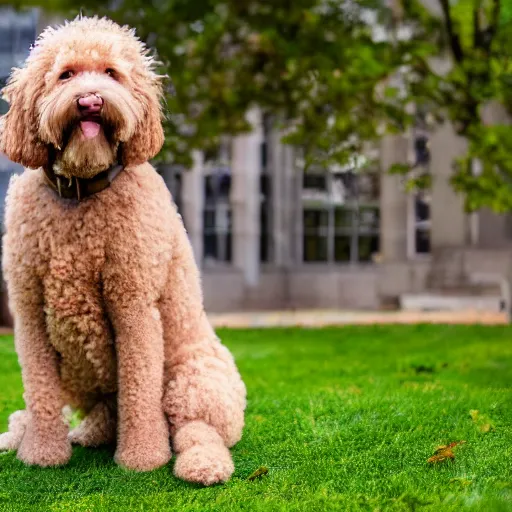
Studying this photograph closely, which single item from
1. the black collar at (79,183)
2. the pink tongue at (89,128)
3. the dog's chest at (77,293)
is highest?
the pink tongue at (89,128)

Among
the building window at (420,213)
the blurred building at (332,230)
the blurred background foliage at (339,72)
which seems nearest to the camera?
the blurred background foliage at (339,72)

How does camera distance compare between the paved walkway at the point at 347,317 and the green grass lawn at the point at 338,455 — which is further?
the paved walkway at the point at 347,317

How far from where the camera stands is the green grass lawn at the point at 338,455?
8.98ft

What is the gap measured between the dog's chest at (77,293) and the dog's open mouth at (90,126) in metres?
0.41

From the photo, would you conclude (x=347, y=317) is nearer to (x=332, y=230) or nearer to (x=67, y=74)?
(x=332, y=230)

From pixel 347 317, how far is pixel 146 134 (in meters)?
9.71

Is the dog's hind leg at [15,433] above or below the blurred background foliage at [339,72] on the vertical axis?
below

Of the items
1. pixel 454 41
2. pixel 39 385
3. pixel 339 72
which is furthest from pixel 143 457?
pixel 454 41

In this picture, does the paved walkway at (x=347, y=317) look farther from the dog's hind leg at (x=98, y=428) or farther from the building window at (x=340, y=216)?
the dog's hind leg at (x=98, y=428)

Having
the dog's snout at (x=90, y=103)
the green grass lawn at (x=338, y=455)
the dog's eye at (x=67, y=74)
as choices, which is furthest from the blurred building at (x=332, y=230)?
the dog's snout at (x=90, y=103)

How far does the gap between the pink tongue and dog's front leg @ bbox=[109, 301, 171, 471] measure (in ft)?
2.40

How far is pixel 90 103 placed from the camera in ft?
8.52

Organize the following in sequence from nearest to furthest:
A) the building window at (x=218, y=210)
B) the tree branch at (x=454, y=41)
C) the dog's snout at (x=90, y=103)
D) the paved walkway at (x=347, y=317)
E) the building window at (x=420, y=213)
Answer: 1. the dog's snout at (x=90, y=103)
2. the tree branch at (x=454, y=41)
3. the paved walkway at (x=347, y=317)
4. the building window at (x=218, y=210)
5. the building window at (x=420, y=213)

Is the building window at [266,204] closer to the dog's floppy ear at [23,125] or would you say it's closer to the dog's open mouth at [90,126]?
the dog's floppy ear at [23,125]
